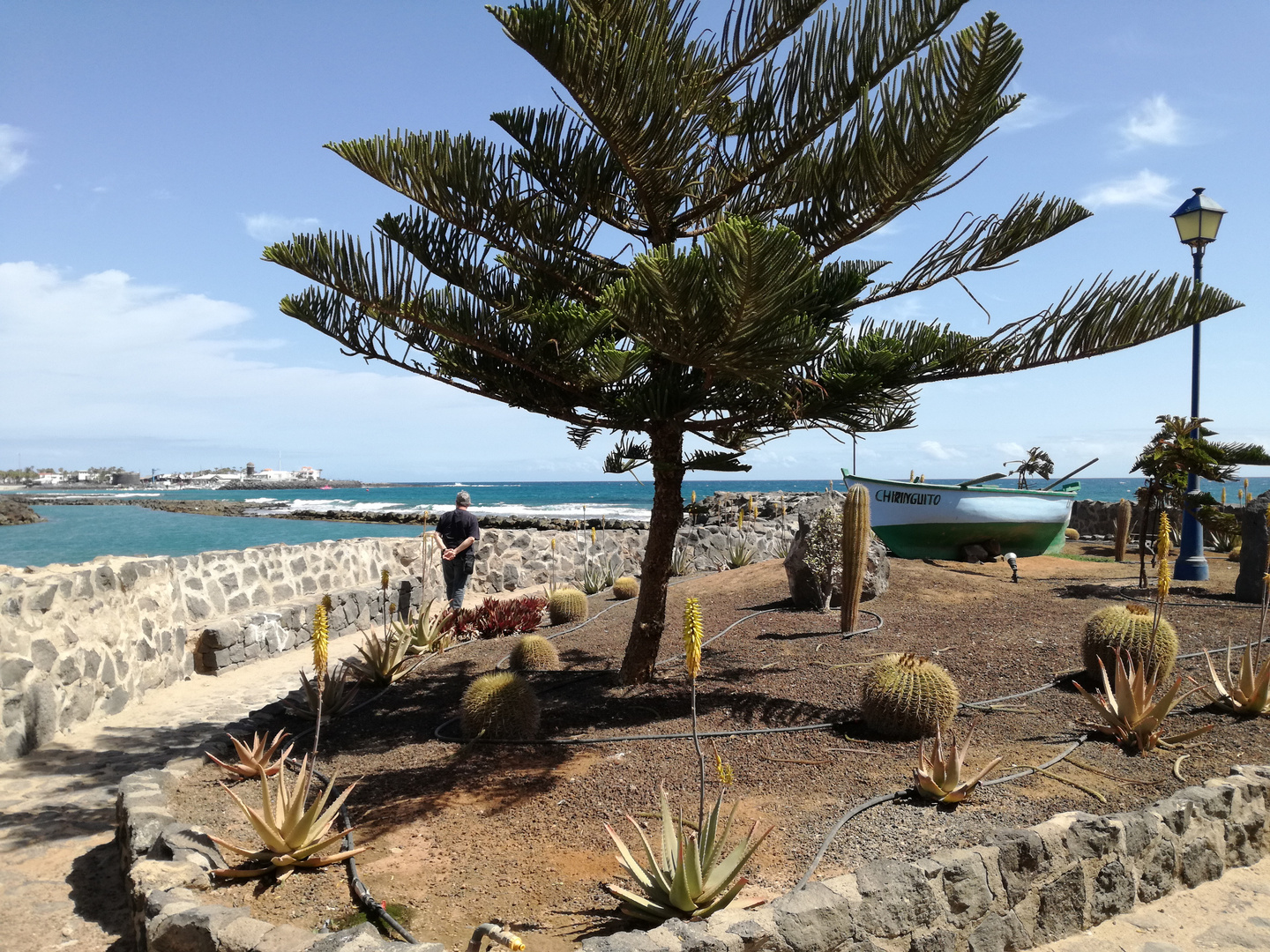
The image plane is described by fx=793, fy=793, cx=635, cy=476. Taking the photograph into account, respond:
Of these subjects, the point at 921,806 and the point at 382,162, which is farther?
the point at 382,162

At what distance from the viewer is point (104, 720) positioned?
5.64m

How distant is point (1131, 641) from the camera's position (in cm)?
460

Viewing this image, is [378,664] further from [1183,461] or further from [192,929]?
[1183,461]

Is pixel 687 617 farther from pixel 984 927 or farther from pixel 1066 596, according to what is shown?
pixel 1066 596

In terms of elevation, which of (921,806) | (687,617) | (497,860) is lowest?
(497,860)

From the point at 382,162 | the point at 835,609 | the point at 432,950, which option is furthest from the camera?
the point at 835,609

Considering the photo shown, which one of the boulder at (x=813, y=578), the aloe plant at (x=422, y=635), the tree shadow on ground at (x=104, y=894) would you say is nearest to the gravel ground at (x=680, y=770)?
the tree shadow on ground at (x=104, y=894)

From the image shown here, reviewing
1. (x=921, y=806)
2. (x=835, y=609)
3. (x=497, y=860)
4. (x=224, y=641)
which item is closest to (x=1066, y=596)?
(x=835, y=609)

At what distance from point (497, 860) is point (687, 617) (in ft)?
4.61

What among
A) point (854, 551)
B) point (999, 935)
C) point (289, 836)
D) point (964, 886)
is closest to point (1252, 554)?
point (854, 551)

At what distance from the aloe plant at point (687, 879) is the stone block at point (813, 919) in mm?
154

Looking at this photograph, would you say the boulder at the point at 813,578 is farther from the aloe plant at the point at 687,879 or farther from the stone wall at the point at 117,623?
the stone wall at the point at 117,623

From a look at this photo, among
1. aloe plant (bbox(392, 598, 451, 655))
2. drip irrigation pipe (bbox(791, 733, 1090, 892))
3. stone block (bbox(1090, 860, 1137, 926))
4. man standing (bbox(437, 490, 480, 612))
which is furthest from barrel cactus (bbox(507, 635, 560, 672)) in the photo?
stone block (bbox(1090, 860, 1137, 926))

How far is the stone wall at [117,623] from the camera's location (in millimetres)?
4938
